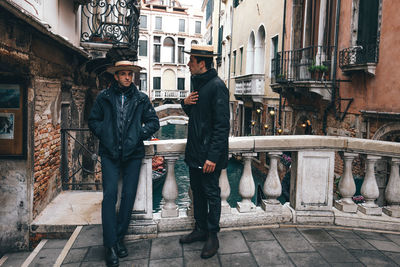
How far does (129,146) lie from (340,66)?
6548 mm

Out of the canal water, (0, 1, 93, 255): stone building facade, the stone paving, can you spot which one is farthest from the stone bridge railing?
the canal water

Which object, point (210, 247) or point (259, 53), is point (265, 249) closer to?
point (210, 247)

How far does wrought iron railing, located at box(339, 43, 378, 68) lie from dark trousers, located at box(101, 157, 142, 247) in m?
6.07

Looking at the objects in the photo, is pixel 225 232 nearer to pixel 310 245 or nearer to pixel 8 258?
pixel 310 245

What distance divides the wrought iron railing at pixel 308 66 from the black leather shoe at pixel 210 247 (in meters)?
7.15

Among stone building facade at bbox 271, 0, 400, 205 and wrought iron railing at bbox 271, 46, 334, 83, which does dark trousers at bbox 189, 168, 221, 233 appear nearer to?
stone building facade at bbox 271, 0, 400, 205

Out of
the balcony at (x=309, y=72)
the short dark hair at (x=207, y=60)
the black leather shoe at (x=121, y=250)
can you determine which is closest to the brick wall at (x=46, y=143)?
the black leather shoe at (x=121, y=250)

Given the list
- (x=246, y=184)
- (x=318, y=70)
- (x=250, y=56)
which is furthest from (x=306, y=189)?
(x=250, y=56)

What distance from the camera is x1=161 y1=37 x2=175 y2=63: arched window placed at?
36.6 m

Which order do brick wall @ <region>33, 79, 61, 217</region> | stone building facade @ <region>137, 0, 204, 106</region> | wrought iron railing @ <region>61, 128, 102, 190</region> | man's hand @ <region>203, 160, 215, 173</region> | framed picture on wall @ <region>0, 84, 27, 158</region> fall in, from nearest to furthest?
man's hand @ <region>203, 160, 215, 173</region> < framed picture on wall @ <region>0, 84, 27, 158</region> < brick wall @ <region>33, 79, 61, 217</region> < wrought iron railing @ <region>61, 128, 102, 190</region> < stone building facade @ <region>137, 0, 204, 106</region>

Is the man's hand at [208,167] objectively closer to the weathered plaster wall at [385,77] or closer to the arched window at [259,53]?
the weathered plaster wall at [385,77]

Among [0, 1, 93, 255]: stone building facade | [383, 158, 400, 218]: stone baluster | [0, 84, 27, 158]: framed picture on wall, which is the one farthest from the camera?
[0, 84, 27, 158]: framed picture on wall

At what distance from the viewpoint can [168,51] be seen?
36812 mm

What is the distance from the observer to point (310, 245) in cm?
282
